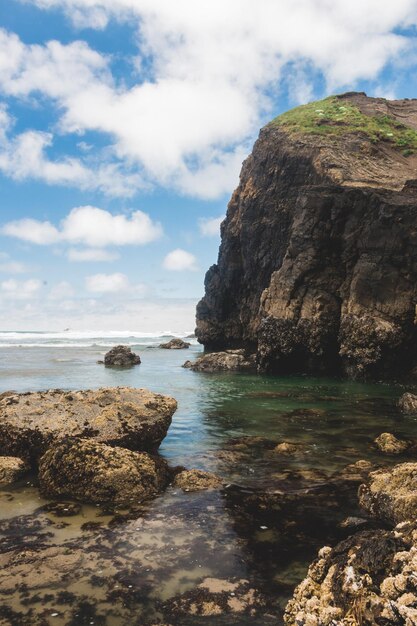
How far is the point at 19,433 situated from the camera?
40.0 ft

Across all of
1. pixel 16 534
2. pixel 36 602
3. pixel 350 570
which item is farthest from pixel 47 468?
pixel 350 570

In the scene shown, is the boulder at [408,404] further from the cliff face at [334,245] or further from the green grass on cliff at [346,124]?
the green grass on cliff at [346,124]

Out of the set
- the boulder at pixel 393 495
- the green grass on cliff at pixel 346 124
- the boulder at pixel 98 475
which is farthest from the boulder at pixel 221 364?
the boulder at pixel 393 495

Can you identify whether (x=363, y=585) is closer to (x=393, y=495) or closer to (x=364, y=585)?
(x=364, y=585)

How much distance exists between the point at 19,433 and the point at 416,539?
1067 centimetres

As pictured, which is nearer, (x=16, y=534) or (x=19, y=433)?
(x=16, y=534)

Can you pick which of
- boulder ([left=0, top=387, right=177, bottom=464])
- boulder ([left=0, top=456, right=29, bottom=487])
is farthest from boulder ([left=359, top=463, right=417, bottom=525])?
boulder ([left=0, top=456, right=29, bottom=487])

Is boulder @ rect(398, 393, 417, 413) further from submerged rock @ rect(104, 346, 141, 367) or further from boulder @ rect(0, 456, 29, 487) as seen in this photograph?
submerged rock @ rect(104, 346, 141, 367)

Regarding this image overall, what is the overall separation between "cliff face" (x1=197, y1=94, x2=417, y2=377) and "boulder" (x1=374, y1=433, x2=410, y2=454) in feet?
59.8

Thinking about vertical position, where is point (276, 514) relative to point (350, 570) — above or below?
below

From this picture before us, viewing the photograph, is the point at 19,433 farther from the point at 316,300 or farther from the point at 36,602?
the point at 316,300

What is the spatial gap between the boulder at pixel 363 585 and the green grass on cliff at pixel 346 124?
52433 millimetres

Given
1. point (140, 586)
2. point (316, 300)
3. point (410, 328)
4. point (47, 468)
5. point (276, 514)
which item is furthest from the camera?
point (316, 300)

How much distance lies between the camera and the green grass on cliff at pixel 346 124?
5153 centimetres
